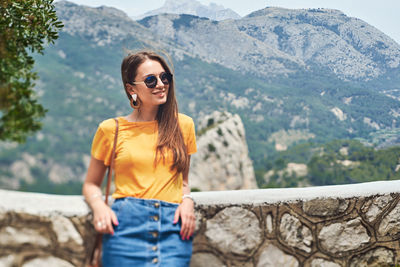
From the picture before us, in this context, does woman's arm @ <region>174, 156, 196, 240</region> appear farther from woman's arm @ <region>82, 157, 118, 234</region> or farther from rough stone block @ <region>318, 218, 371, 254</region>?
rough stone block @ <region>318, 218, 371, 254</region>

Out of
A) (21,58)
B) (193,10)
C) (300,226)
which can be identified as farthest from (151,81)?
(193,10)

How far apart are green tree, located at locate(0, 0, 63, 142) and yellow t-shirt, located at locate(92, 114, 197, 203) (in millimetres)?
379

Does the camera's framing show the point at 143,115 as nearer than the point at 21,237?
No

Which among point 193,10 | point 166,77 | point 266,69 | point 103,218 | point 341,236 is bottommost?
point 341,236

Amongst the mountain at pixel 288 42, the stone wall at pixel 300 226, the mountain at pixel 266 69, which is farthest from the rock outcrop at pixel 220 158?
the stone wall at pixel 300 226

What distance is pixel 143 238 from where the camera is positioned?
4.83 ft

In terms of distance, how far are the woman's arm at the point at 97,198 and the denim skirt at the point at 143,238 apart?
0.14 ft

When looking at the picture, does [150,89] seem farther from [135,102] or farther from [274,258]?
[274,258]

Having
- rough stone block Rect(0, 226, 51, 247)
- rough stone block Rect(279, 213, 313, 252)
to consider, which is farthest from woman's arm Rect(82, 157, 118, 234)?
rough stone block Rect(279, 213, 313, 252)

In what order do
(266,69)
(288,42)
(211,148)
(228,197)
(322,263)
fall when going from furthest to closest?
1. (266,69)
2. (288,42)
3. (211,148)
4. (322,263)
5. (228,197)

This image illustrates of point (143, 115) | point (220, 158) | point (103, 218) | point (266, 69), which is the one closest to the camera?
point (103, 218)

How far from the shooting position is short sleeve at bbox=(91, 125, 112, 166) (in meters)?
1.52

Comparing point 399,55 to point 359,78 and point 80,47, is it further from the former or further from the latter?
point 80,47

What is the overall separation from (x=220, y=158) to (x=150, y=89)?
40.0 m
